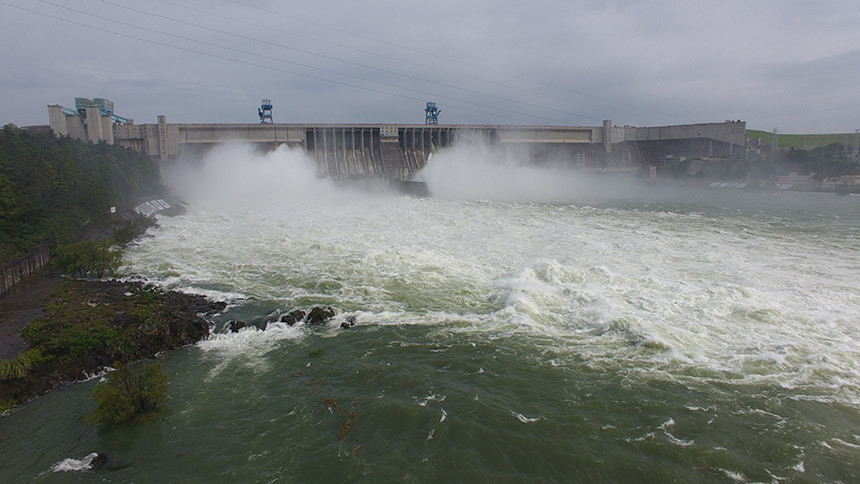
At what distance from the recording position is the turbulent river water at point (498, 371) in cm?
702

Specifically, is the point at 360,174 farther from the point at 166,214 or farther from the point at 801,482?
the point at 801,482

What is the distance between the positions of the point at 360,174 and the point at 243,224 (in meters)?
19.8

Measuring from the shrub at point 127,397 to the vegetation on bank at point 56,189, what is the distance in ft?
32.7

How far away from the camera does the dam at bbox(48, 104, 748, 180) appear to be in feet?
136

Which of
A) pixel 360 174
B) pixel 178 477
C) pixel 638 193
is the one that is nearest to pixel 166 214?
pixel 360 174

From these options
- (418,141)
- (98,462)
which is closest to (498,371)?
(98,462)

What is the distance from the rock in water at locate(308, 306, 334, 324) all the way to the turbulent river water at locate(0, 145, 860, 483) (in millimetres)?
322

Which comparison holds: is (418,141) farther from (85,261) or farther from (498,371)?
(498,371)

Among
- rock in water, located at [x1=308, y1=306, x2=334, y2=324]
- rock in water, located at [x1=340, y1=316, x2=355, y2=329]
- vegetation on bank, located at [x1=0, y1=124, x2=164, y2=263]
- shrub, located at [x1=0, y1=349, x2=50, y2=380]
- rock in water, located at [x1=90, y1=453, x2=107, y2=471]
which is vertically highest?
vegetation on bank, located at [x1=0, y1=124, x2=164, y2=263]

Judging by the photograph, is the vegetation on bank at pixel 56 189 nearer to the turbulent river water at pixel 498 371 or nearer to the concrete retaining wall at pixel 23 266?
the concrete retaining wall at pixel 23 266

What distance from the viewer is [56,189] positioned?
21.6m

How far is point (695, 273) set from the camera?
15.9 m

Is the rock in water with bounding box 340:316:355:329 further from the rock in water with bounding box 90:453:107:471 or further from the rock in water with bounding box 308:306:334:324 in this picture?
the rock in water with bounding box 90:453:107:471

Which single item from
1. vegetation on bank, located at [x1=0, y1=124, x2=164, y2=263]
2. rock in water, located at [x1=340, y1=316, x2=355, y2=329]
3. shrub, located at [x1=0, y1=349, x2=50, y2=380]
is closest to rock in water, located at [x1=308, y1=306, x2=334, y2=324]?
rock in water, located at [x1=340, y1=316, x2=355, y2=329]
